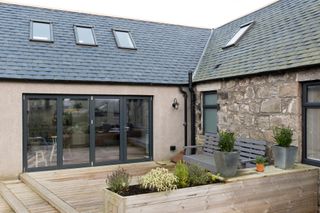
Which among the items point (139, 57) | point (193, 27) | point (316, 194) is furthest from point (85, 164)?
point (193, 27)

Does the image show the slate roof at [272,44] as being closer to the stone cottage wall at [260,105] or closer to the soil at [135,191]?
the stone cottage wall at [260,105]

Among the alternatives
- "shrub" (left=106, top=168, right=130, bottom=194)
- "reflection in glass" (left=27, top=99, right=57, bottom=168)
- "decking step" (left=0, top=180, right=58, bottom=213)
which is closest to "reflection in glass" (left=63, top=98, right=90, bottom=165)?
"reflection in glass" (left=27, top=99, right=57, bottom=168)

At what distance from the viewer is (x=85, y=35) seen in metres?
9.30

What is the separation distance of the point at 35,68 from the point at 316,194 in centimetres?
706

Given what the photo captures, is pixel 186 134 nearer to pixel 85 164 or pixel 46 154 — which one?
pixel 85 164

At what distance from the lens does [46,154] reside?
25.7 feet

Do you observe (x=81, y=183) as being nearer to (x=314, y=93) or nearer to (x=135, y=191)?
(x=135, y=191)

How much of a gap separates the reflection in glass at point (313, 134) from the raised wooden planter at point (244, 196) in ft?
1.50

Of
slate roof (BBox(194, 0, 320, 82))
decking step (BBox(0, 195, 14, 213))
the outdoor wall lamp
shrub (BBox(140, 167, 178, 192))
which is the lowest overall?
decking step (BBox(0, 195, 14, 213))

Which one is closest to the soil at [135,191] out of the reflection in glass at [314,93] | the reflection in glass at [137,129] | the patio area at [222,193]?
the patio area at [222,193]

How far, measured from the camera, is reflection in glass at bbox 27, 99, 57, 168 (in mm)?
7629

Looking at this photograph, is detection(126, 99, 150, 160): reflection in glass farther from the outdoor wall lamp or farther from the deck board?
the outdoor wall lamp

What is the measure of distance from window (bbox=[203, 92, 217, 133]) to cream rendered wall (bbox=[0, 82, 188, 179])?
2.70 ft

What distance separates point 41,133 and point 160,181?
4.95m
